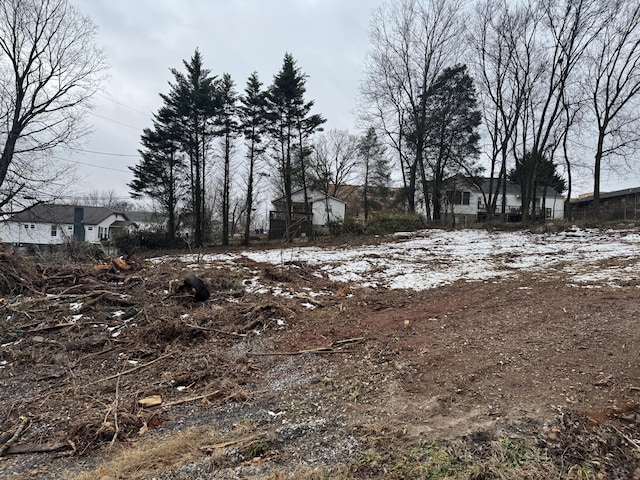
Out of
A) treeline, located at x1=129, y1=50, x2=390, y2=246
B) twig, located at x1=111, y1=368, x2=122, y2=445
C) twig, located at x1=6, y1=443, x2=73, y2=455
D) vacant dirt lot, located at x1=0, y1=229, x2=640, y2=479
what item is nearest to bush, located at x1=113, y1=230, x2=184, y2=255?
treeline, located at x1=129, y1=50, x2=390, y2=246

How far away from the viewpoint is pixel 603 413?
2484 mm

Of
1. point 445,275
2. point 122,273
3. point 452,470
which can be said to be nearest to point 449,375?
point 452,470

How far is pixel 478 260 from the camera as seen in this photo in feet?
32.2

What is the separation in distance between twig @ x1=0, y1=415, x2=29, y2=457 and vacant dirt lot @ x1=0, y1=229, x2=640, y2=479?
0.01 metres

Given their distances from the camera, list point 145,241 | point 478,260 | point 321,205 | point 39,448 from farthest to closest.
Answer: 1. point 321,205
2. point 145,241
3. point 478,260
4. point 39,448

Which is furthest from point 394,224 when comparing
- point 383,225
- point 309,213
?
point 309,213

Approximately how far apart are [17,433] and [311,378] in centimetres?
256

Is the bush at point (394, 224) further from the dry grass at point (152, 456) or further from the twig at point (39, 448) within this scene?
the twig at point (39, 448)

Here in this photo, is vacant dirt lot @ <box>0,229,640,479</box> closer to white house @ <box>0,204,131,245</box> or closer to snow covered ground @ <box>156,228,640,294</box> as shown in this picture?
snow covered ground @ <box>156,228,640,294</box>

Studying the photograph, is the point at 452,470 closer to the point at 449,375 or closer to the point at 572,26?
the point at 449,375

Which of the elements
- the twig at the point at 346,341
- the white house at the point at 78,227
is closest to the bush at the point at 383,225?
the twig at the point at 346,341

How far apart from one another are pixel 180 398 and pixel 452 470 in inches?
102

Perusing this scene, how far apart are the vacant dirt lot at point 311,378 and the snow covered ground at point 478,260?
73cm

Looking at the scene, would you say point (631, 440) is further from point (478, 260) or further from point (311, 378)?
point (478, 260)
